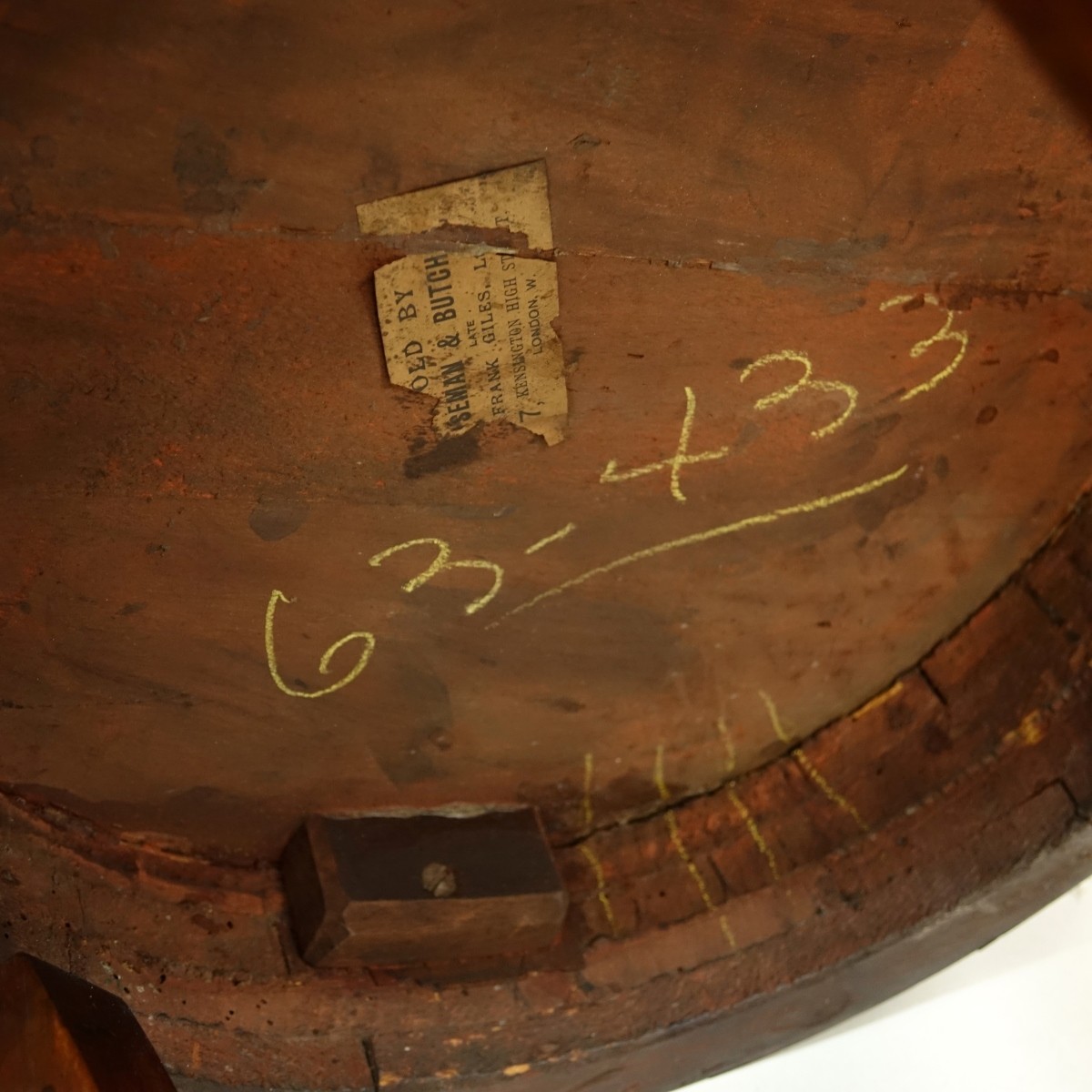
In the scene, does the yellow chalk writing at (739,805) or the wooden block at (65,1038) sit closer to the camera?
the wooden block at (65,1038)

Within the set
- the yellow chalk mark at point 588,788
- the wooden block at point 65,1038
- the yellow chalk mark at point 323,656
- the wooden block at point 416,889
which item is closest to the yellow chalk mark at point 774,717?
the yellow chalk mark at point 588,788

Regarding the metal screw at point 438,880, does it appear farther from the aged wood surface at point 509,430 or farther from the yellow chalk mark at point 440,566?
the yellow chalk mark at point 440,566

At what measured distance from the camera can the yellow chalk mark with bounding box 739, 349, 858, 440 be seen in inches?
68.6

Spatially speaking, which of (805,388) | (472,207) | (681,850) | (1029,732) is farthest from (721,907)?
(472,207)

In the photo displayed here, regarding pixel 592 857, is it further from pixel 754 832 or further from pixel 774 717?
pixel 774 717

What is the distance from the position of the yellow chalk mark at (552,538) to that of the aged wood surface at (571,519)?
0.08 ft

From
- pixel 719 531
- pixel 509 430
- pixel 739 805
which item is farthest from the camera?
pixel 739 805

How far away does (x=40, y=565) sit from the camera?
1.54 meters

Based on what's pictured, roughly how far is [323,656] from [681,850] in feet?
2.23

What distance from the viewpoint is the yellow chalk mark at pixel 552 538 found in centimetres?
181

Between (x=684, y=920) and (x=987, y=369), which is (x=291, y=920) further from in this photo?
(x=987, y=369)

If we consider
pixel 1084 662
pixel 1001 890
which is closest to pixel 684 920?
pixel 1001 890

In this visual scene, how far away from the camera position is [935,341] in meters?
1.81

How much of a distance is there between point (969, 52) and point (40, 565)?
4.01ft
